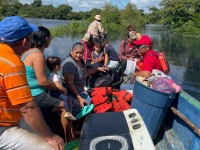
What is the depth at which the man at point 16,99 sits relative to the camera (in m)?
1.91

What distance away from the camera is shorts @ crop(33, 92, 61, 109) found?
3.26 m

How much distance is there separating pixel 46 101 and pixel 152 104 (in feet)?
3.89

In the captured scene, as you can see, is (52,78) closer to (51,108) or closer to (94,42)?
(51,108)

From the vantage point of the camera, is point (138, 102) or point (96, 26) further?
point (96, 26)

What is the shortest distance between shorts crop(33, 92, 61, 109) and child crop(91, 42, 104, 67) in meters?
2.99

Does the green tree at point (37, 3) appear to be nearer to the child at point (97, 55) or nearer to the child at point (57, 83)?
the child at point (97, 55)

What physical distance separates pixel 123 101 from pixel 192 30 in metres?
43.1

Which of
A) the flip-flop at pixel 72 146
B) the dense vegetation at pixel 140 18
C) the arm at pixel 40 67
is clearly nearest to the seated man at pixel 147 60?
the arm at pixel 40 67

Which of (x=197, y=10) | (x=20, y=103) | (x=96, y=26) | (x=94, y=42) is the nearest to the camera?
(x=20, y=103)

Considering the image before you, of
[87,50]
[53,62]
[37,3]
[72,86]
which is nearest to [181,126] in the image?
[72,86]

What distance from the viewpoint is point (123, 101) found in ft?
14.0

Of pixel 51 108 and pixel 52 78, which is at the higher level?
pixel 52 78

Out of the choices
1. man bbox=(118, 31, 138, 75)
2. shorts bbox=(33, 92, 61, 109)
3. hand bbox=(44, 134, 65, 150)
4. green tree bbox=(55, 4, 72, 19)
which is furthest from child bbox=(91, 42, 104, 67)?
green tree bbox=(55, 4, 72, 19)

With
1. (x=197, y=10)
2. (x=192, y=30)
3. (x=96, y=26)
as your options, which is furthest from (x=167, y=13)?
(x=96, y=26)
